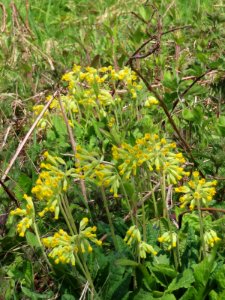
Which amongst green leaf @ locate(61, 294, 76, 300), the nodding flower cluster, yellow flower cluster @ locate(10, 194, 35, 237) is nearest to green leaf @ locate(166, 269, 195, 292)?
green leaf @ locate(61, 294, 76, 300)

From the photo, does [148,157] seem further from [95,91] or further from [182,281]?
[95,91]

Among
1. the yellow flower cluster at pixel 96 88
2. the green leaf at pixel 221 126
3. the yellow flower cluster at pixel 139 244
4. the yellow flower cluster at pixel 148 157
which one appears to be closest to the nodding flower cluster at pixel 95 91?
the yellow flower cluster at pixel 96 88

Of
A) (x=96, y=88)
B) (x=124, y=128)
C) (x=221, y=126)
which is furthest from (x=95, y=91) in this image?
(x=221, y=126)

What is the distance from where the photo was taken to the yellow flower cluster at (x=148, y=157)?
2.43 metres

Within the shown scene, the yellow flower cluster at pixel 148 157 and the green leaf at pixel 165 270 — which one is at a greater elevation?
the yellow flower cluster at pixel 148 157

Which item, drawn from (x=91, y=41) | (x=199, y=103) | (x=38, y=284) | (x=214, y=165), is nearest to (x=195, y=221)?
(x=214, y=165)

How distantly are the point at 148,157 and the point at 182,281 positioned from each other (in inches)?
20.1

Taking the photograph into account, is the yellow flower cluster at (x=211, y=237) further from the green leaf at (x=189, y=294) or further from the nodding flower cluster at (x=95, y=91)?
the nodding flower cluster at (x=95, y=91)

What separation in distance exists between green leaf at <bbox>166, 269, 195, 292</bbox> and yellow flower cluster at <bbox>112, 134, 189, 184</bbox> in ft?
1.24

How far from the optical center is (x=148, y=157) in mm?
2443

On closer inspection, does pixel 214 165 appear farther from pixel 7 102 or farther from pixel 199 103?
pixel 7 102

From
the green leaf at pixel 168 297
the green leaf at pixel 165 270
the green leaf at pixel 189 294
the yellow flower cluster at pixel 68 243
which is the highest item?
the yellow flower cluster at pixel 68 243

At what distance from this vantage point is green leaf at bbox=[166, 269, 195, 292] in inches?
102

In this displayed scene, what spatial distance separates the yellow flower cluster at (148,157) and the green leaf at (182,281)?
14.8 inches
